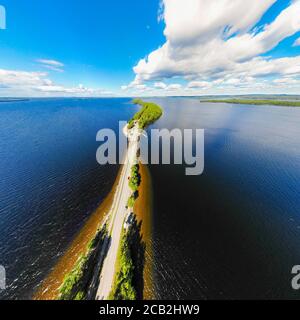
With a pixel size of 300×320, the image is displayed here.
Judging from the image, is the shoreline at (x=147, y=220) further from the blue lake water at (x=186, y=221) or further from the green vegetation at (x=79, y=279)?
the green vegetation at (x=79, y=279)

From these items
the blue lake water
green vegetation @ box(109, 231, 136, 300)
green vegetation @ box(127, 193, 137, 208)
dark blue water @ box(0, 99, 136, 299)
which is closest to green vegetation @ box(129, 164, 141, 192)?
green vegetation @ box(127, 193, 137, 208)

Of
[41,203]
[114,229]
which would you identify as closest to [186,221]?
[114,229]

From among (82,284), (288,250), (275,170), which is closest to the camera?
(82,284)

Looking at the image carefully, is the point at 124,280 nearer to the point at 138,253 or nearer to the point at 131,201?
the point at 138,253

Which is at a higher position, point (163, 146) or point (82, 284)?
point (163, 146)

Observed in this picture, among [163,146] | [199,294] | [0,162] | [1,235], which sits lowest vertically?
[199,294]
